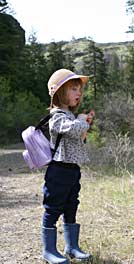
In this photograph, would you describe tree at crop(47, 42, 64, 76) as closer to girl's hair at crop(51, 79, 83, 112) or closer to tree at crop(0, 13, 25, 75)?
tree at crop(0, 13, 25, 75)

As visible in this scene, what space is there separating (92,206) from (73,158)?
90.3 inches

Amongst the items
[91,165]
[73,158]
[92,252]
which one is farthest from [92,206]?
[91,165]

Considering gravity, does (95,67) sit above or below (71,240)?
below

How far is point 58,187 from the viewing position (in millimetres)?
3908

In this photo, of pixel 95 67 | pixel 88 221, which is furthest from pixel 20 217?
pixel 95 67

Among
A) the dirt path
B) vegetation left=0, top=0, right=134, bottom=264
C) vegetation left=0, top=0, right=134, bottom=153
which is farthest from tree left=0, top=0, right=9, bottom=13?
the dirt path

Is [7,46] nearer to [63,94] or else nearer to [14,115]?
[14,115]

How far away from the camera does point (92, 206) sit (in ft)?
20.0

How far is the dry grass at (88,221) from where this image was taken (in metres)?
4.31

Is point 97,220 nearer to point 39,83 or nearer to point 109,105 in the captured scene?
point 109,105

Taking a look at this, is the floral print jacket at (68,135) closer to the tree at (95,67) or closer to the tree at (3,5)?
the tree at (3,5)

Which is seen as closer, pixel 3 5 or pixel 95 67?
pixel 3 5

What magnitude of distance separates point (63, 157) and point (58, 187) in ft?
0.76

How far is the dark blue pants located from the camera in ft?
12.8
